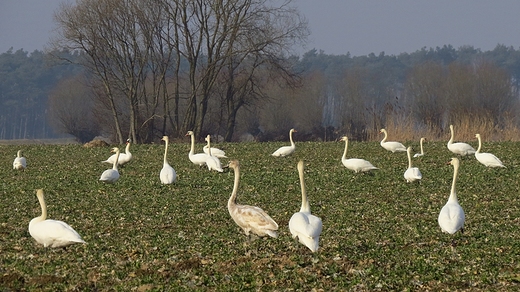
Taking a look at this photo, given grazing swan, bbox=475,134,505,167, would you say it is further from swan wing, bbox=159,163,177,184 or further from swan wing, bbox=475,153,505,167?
swan wing, bbox=159,163,177,184

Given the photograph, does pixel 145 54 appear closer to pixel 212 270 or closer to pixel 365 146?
pixel 365 146

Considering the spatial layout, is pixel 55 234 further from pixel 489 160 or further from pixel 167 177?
pixel 489 160

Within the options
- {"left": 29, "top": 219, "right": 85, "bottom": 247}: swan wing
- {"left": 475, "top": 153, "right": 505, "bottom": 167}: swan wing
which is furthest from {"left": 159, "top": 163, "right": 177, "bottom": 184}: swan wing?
{"left": 29, "top": 219, "right": 85, "bottom": 247}: swan wing

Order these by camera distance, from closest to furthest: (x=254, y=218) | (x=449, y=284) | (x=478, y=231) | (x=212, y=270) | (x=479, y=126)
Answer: (x=449, y=284) < (x=212, y=270) < (x=254, y=218) < (x=478, y=231) < (x=479, y=126)

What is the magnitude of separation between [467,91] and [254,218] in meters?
70.3

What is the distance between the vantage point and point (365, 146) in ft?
102

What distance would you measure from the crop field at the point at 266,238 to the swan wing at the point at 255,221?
335mm

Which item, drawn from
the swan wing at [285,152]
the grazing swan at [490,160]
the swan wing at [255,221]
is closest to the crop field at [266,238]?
Answer: the grazing swan at [490,160]

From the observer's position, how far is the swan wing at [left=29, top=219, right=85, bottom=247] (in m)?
12.3

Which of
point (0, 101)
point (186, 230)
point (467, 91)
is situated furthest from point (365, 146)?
point (0, 101)

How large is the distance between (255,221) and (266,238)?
1.14m

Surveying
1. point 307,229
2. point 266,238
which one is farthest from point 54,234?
point 307,229

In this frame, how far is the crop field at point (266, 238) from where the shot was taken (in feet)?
36.3

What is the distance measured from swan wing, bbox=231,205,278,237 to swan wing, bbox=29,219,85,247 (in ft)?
7.52
